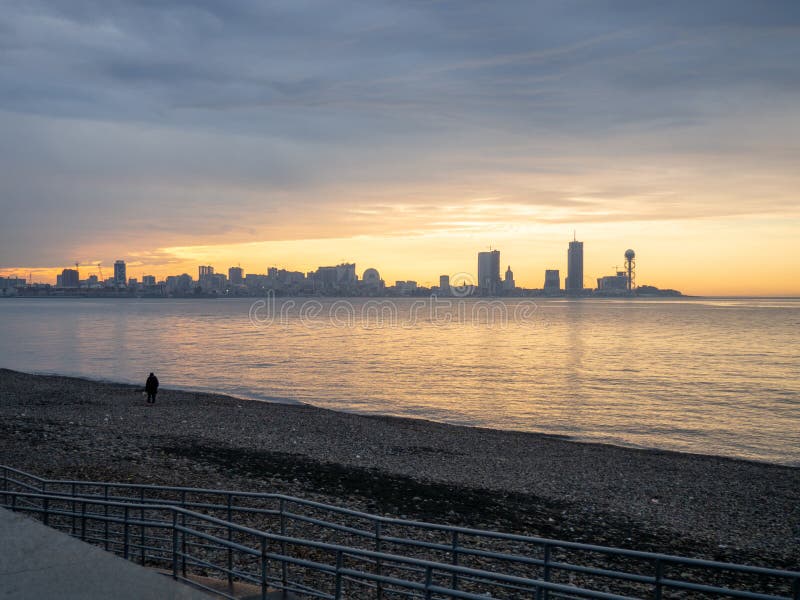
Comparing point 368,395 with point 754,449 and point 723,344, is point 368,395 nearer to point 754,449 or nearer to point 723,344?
point 754,449

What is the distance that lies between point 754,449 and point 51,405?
32.9m

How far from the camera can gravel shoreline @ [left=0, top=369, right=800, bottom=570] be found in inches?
611

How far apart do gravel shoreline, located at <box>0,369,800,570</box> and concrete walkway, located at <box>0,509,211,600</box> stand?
34.3ft

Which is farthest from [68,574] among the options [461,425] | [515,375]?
[515,375]

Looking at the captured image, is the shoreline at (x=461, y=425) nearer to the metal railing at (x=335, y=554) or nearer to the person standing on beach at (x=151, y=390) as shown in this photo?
the person standing on beach at (x=151, y=390)

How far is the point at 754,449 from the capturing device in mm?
27156

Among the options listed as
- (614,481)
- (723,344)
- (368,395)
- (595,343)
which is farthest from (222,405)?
(723,344)

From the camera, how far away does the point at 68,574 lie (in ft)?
18.2

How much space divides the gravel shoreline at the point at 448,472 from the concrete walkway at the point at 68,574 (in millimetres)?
10463

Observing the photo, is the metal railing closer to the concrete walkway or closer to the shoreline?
the concrete walkway

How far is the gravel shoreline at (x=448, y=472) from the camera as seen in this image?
1553 cm

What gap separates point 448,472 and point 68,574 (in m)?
16.0

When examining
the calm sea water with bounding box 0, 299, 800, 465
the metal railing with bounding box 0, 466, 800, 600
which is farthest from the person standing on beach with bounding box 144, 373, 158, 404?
the metal railing with bounding box 0, 466, 800, 600

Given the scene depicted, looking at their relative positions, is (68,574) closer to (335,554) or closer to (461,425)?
Result: (335,554)
